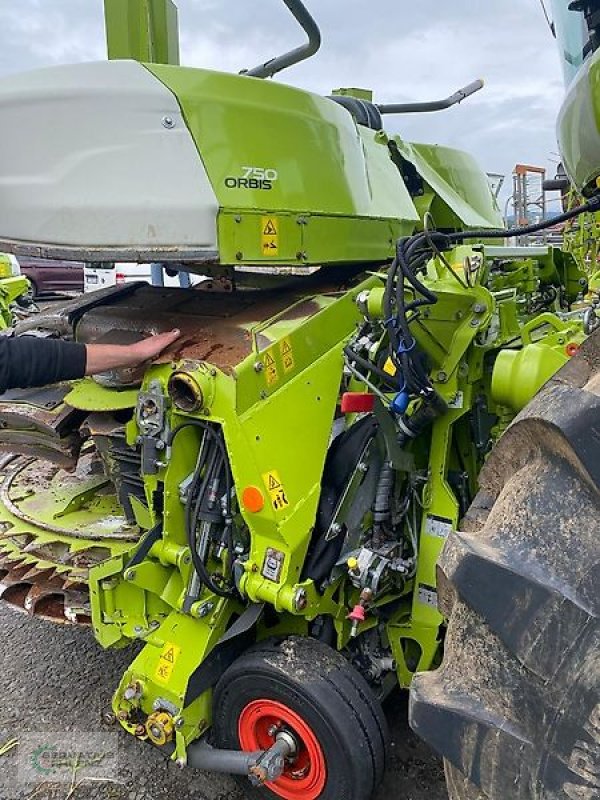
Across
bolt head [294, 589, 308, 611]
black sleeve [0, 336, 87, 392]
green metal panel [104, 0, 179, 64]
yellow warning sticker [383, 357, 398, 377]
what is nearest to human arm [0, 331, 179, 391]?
black sleeve [0, 336, 87, 392]

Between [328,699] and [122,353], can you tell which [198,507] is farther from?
[328,699]

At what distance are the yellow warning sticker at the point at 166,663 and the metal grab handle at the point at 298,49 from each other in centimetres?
205

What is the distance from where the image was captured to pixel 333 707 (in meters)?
2.33

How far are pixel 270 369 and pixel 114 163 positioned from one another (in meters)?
A: 0.80

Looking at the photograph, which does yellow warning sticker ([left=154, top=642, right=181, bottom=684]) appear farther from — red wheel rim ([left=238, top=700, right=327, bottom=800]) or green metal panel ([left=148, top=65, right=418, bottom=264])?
green metal panel ([left=148, top=65, right=418, bottom=264])

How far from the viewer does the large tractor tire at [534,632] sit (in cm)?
101

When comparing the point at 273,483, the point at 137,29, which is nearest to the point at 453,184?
the point at 137,29

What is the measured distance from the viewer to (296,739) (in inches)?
96.6

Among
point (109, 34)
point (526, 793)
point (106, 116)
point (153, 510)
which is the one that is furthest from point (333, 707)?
point (109, 34)

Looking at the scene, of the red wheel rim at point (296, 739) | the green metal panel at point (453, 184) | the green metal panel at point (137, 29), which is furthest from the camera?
the green metal panel at point (453, 184)

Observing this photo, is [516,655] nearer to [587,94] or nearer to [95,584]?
[587,94]

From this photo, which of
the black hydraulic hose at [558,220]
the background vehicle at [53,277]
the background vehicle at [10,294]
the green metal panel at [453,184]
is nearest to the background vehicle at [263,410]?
the black hydraulic hose at [558,220]

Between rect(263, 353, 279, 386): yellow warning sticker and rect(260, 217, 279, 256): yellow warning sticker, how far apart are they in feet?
1.16

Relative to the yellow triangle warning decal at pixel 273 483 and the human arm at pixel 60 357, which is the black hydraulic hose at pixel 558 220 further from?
the human arm at pixel 60 357
